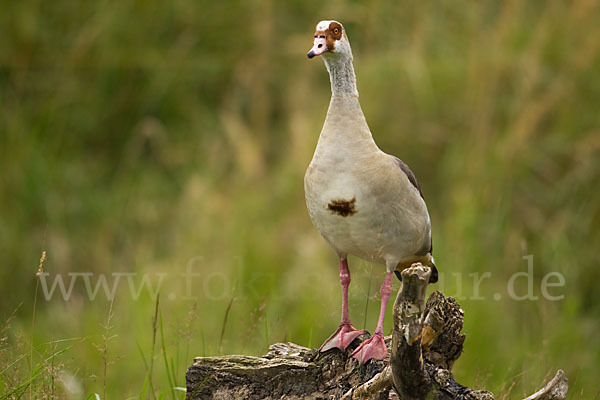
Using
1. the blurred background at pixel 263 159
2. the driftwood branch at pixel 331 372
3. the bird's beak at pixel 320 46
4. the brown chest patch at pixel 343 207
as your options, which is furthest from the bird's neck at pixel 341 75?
the blurred background at pixel 263 159

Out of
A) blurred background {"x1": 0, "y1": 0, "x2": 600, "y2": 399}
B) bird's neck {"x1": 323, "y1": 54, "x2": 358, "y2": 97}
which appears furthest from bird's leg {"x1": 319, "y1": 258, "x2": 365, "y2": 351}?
blurred background {"x1": 0, "y1": 0, "x2": 600, "y2": 399}

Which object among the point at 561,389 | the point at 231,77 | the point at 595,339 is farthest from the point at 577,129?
the point at 561,389

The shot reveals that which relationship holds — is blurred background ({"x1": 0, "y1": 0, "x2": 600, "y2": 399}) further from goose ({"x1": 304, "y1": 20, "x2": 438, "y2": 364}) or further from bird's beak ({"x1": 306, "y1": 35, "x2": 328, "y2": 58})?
bird's beak ({"x1": 306, "y1": 35, "x2": 328, "y2": 58})

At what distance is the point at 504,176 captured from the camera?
6453 millimetres

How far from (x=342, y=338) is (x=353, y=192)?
64 centimetres

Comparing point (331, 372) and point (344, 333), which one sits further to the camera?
point (344, 333)

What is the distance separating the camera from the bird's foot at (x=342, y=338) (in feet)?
11.1

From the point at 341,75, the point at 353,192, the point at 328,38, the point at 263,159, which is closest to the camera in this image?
the point at 353,192

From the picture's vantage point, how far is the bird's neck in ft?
11.5

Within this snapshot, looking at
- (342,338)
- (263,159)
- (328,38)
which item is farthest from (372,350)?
(263,159)

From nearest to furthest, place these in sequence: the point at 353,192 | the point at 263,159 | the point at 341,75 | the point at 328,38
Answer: the point at 353,192
the point at 328,38
the point at 341,75
the point at 263,159

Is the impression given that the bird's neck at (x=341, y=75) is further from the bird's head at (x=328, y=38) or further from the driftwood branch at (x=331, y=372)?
the driftwood branch at (x=331, y=372)

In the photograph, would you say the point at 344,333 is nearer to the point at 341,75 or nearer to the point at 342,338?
the point at 342,338

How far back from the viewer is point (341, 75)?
3535mm
